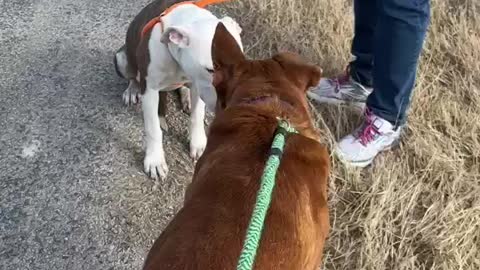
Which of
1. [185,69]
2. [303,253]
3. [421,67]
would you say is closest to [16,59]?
Result: [185,69]

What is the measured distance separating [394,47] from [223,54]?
3.39 feet

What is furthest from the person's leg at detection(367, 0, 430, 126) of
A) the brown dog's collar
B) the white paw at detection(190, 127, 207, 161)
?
the brown dog's collar

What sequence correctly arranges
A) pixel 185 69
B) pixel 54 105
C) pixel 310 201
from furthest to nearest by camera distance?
pixel 54 105 < pixel 185 69 < pixel 310 201

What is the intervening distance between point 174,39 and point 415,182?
52.0 inches

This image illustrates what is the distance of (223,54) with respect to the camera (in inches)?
97.4

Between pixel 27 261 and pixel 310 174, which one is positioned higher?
pixel 310 174

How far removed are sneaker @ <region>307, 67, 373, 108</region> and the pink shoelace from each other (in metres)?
0.27

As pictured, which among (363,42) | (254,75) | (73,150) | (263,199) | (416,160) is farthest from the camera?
(363,42)

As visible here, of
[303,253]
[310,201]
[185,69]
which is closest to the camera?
[303,253]

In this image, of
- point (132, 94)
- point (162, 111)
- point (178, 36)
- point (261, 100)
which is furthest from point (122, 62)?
point (261, 100)

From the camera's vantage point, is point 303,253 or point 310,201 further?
point 310,201

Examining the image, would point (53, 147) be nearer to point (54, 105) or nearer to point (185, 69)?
point (54, 105)

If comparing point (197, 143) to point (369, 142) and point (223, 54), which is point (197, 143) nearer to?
point (369, 142)

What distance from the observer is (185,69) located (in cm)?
325
